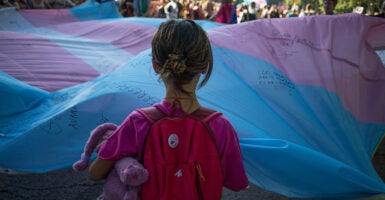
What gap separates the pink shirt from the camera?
1.12 meters

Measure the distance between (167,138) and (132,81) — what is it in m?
0.92

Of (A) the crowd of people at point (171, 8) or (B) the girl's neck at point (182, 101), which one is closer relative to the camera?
(B) the girl's neck at point (182, 101)

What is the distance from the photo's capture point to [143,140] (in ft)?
3.66

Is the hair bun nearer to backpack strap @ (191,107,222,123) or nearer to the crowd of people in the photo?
backpack strap @ (191,107,222,123)

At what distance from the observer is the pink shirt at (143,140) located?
1.12 m

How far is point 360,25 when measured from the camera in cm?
255

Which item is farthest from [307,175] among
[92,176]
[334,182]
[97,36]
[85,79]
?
[97,36]

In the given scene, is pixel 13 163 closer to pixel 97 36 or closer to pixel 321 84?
pixel 321 84

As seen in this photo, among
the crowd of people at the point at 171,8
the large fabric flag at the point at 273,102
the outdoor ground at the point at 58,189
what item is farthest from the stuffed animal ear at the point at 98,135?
the crowd of people at the point at 171,8

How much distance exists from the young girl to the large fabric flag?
501mm

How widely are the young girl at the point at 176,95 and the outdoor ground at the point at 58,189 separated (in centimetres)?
142

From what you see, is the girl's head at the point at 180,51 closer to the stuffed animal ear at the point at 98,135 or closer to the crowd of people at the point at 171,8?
the stuffed animal ear at the point at 98,135

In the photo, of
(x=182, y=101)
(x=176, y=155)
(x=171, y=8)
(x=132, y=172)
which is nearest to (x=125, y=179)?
(x=132, y=172)

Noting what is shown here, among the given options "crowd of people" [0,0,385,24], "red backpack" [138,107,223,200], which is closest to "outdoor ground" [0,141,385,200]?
"red backpack" [138,107,223,200]
